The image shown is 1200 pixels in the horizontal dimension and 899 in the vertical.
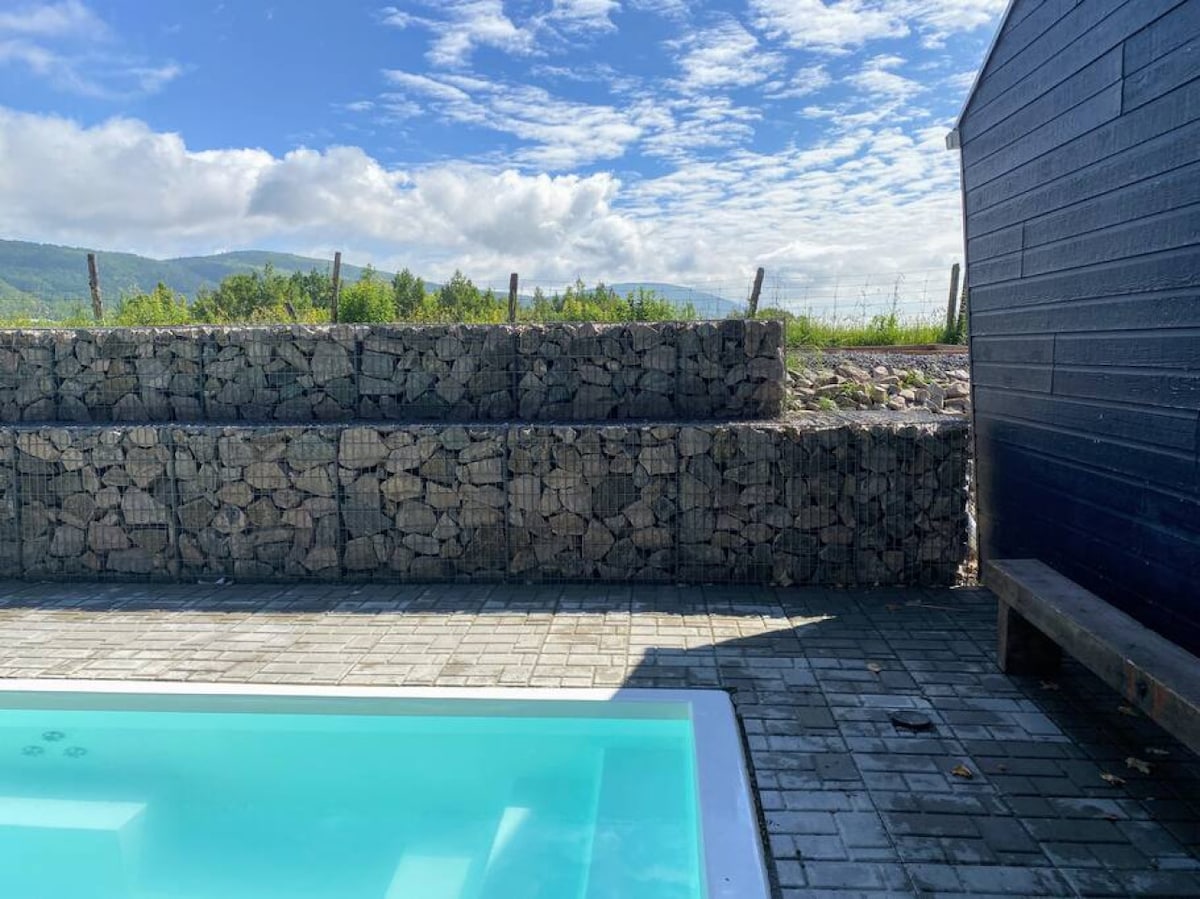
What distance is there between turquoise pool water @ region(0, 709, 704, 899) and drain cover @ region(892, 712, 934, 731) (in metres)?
0.99

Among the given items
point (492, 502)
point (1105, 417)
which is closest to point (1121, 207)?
point (1105, 417)

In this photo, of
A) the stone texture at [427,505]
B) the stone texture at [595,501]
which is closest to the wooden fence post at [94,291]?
the stone texture at [427,505]

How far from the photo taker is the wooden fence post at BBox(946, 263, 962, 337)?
1223 centimetres

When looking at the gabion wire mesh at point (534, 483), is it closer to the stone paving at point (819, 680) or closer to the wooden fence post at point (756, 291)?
the stone paving at point (819, 680)

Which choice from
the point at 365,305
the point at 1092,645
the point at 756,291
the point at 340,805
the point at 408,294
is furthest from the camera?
the point at 408,294

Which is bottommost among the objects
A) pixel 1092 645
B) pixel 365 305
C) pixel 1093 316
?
pixel 1092 645

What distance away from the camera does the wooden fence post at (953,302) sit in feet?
40.1

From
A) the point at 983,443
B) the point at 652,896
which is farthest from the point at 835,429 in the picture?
the point at 652,896

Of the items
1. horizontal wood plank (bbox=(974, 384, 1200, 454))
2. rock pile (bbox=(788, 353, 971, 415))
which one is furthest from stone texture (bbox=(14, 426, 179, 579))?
horizontal wood plank (bbox=(974, 384, 1200, 454))

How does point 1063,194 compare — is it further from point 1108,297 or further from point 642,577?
point 642,577

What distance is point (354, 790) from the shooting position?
12.8 ft

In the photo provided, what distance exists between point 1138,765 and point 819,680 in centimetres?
142

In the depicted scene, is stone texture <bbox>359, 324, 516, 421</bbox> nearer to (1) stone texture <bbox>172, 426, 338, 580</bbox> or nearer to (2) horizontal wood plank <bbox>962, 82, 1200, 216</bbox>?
(1) stone texture <bbox>172, 426, 338, 580</bbox>

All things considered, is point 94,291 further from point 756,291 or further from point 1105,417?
point 1105,417
